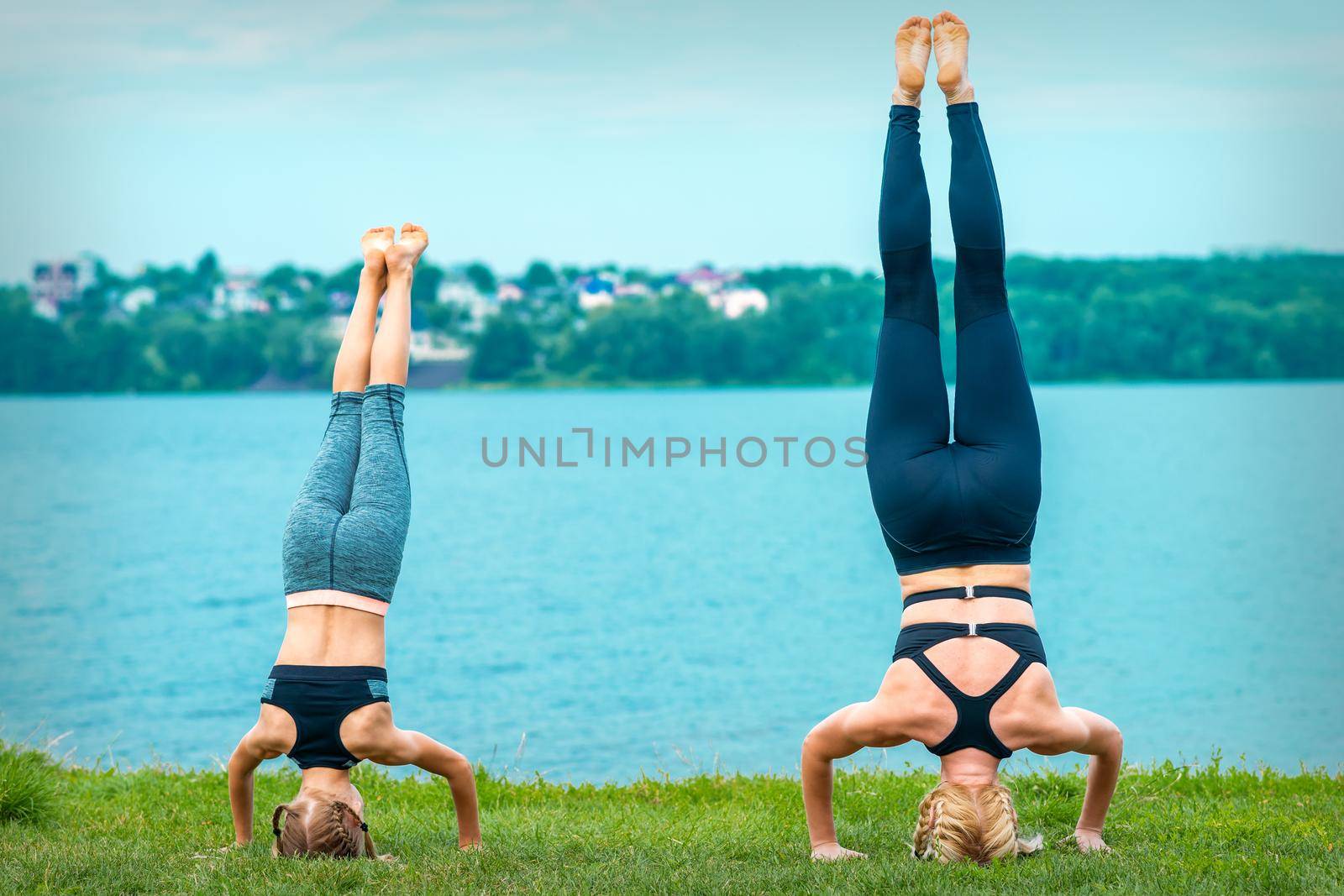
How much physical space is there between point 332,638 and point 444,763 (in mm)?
743

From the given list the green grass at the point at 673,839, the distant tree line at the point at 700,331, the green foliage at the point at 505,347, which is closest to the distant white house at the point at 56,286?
the distant tree line at the point at 700,331

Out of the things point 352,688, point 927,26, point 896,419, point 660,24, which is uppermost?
point 660,24

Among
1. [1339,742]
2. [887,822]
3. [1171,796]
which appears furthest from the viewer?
[1339,742]

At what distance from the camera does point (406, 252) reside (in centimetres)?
681

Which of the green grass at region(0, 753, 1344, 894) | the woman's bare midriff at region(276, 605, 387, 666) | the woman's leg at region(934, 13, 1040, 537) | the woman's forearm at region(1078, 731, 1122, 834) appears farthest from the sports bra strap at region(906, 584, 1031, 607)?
the woman's bare midriff at region(276, 605, 387, 666)

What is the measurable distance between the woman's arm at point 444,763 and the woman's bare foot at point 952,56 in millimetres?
3706

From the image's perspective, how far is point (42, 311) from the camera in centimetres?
10800

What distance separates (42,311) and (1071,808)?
116 m

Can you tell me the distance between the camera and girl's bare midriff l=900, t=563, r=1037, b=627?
17.6 feet

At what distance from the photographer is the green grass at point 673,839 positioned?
5.02 m

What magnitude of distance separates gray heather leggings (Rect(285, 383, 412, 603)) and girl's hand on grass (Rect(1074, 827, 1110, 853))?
3.17 meters

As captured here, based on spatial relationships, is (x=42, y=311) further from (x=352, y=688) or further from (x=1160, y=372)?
(x=352, y=688)

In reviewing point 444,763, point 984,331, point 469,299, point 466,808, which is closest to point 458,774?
point 444,763

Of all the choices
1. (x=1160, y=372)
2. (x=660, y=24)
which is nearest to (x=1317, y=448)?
(x=1160, y=372)
